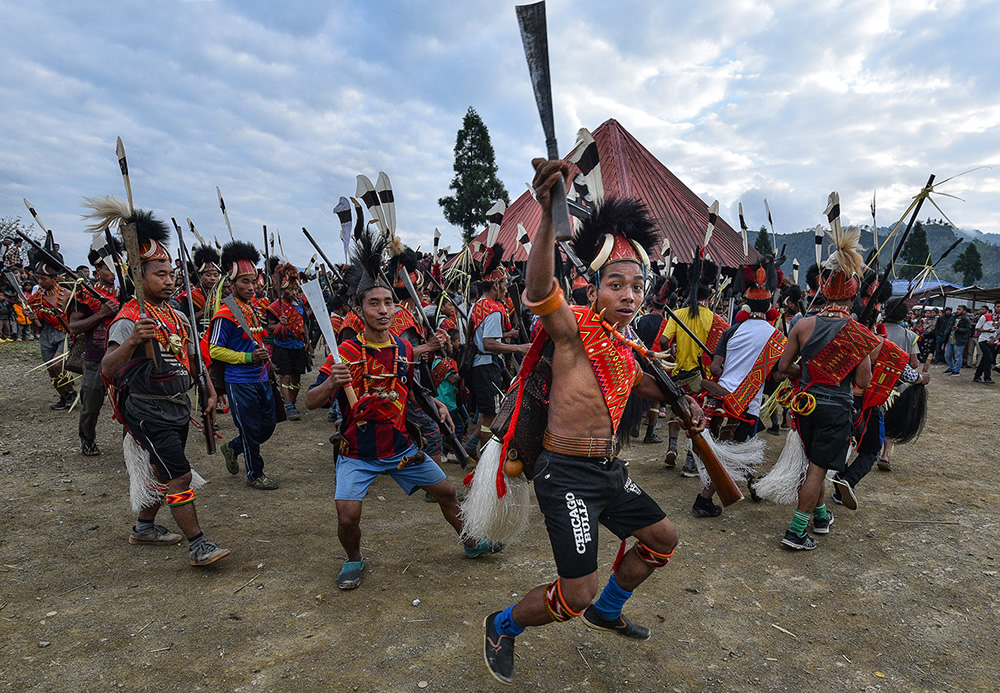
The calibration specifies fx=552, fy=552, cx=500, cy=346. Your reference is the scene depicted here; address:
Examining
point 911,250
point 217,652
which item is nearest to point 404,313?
point 217,652

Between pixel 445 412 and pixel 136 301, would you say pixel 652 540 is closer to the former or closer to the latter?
pixel 445 412

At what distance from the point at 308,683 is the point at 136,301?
9.27 ft

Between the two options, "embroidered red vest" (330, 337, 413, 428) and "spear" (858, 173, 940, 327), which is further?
"spear" (858, 173, 940, 327)

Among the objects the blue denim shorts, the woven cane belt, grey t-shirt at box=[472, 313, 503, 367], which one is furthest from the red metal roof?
the woven cane belt

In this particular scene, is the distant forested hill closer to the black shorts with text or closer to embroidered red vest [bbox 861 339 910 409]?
embroidered red vest [bbox 861 339 910 409]

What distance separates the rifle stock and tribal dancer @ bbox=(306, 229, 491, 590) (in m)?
1.65

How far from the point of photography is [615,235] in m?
2.82

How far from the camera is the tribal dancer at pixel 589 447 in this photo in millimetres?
2457

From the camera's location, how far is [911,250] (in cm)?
3781

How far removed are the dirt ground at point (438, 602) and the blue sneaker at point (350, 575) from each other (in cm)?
6

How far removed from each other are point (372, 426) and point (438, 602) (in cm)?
119

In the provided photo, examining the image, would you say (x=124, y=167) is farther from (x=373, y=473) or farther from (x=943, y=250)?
→ (x=943, y=250)

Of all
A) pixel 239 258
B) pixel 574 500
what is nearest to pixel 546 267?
pixel 574 500

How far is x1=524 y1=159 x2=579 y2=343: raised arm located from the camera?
195 cm
